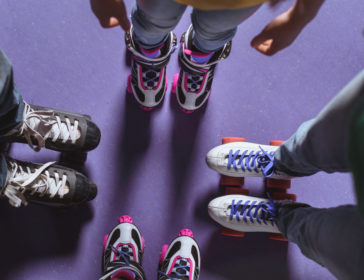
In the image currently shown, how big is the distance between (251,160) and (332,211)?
357 mm

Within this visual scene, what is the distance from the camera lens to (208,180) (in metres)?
1.11

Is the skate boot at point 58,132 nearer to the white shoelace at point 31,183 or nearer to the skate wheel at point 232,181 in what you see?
the white shoelace at point 31,183

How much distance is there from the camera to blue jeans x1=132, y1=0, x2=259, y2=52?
66cm

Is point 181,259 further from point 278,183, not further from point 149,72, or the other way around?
point 149,72

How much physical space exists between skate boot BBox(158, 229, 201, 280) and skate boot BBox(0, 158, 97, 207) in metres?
0.32

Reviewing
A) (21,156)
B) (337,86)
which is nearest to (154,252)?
(21,156)

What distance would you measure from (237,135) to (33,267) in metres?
0.82

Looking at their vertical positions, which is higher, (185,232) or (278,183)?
(278,183)

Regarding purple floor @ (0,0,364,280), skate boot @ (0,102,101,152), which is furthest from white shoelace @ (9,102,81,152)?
purple floor @ (0,0,364,280)

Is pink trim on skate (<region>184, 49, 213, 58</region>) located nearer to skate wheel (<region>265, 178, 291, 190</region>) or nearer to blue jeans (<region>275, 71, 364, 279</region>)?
blue jeans (<region>275, 71, 364, 279</region>)

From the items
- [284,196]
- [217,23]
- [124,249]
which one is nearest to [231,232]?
[284,196]

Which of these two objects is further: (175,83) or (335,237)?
(175,83)

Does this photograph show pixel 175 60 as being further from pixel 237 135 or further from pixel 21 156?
pixel 21 156

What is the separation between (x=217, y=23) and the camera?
0.68m
